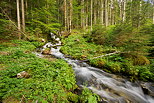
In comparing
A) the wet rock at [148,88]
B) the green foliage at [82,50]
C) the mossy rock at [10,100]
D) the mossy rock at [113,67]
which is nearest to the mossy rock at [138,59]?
the mossy rock at [113,67]

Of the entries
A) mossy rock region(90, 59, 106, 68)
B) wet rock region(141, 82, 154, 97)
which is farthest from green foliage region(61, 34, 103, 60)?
wet rock region(141, 82, 154, 97)

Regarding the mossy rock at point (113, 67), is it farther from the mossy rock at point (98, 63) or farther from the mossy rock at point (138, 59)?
the mossy rock at point (138, 59)

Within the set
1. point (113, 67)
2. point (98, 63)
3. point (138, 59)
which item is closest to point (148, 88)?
point (113, 67)

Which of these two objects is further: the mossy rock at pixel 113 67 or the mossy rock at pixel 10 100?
the mossy rock at pixel 113 67

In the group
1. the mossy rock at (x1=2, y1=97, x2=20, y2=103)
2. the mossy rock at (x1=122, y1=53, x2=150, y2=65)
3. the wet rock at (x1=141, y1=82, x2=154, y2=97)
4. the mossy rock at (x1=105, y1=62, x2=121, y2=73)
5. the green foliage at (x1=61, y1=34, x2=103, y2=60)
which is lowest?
the wet rock at (x1=141, y1=82, x2=154, y2=97)

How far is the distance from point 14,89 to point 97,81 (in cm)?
362

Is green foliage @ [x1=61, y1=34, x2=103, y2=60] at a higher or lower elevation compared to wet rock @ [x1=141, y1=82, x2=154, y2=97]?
higher

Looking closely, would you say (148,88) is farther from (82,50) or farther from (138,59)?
(82,50)

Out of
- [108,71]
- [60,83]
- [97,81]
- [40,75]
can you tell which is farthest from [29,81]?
[108,71]

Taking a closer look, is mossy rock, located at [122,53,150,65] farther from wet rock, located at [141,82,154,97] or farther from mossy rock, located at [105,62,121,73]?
wet rock, located at [141,82,154,97]

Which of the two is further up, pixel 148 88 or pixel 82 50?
pixel 82 50

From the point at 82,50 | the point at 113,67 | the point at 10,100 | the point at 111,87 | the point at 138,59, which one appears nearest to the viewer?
the point at 10,100

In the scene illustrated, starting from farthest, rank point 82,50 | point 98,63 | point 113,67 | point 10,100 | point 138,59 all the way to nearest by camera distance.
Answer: point 82,50
point 98,63
point 138,59
point 113,67
point 10,100

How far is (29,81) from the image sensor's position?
9.88 feet
